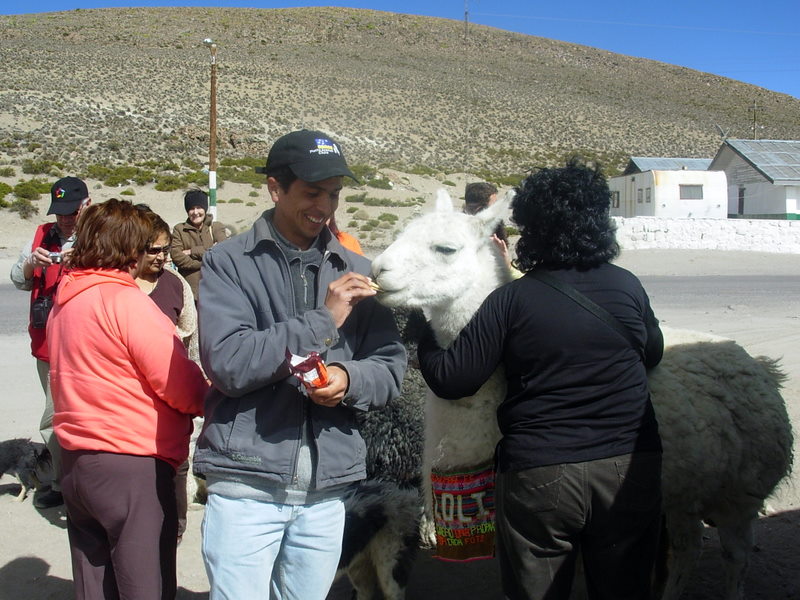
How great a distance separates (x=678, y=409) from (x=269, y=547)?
73.9 inches

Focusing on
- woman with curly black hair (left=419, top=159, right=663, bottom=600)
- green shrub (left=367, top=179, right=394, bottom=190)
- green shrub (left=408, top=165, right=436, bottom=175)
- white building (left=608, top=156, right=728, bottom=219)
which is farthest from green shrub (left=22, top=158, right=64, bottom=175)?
woman with curly black hair (left=419, top=159, right=663, bottom=600)

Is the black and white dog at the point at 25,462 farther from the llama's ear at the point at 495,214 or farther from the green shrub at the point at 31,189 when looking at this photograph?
the green shrub at the point at 31,189

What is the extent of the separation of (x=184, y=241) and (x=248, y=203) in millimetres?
24704

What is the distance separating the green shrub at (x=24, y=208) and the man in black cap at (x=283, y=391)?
2593 cm

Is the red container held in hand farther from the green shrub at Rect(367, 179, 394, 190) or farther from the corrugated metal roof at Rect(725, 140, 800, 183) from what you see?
the corrugated metal roof at Rect(725, 140, 800, 183)

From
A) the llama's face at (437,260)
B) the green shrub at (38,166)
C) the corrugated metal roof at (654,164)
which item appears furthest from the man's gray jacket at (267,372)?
the corrugated metal roof at (654,164)

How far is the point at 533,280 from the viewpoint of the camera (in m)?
2.16

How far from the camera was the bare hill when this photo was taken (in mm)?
44469

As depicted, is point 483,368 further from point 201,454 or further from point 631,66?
point 631,66

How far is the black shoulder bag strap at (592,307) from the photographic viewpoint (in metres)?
2.08

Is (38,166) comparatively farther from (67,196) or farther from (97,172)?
(67,196)

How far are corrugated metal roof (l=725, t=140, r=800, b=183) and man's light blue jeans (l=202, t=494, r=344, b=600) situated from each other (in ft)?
128

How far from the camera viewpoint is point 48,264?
373 cm

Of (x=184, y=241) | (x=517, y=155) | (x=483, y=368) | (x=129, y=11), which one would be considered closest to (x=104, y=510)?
(x=483, y=368)
